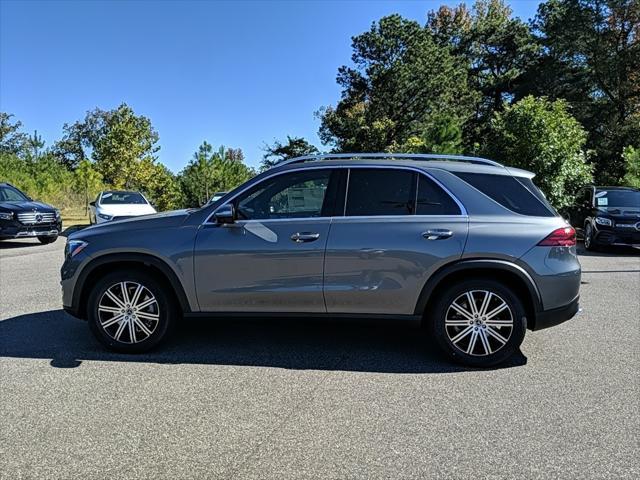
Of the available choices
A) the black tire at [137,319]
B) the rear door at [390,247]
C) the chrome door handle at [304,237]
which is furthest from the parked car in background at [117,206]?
the rear door at [390,247]

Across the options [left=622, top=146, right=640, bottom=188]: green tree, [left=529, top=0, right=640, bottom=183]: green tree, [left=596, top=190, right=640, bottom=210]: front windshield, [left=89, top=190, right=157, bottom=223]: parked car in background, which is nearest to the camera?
[left=596, top=190, right=640, bottom=210]: front windshield

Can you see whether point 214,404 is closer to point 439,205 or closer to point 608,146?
point 439,205

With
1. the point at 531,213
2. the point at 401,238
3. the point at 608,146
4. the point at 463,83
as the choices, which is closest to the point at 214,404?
the point at 401,238

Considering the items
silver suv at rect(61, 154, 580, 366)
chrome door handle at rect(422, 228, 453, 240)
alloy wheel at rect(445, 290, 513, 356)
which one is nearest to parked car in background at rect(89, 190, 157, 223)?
silver suv at rect(61, 154, 580, 366)

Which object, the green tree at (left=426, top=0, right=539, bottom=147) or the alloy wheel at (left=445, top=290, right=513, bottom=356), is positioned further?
the green tree at (left=426, top=0, right=539, bottom=147)

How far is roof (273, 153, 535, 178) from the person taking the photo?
4738 millimetres

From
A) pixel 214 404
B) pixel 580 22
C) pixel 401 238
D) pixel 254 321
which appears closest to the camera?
pixel 214 404

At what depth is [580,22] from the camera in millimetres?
32219

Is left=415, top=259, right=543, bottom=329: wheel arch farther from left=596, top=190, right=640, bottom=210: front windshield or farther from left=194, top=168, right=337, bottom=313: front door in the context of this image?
left=596, top=190, right=640, bottom=210: front windshield

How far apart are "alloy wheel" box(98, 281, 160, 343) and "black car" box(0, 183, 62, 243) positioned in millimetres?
10883

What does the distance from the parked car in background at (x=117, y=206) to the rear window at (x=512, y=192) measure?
14101mm

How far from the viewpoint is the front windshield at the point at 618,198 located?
1319 cm

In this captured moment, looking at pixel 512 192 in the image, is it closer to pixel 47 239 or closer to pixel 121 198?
pixel 47 239

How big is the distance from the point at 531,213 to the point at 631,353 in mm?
1722
